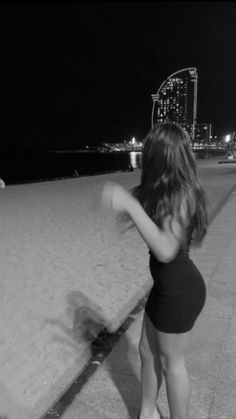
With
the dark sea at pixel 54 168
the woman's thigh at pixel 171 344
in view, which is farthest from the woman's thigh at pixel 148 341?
the dark sea at pixel 54 168

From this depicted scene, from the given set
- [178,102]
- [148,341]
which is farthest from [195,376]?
[178,102]

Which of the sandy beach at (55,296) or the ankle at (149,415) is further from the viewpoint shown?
the sandy beach at (55,296)

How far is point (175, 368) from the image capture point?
2098 mm

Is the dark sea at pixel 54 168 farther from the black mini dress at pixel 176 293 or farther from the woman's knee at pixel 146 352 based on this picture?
the black mini dress at pixel 176 293

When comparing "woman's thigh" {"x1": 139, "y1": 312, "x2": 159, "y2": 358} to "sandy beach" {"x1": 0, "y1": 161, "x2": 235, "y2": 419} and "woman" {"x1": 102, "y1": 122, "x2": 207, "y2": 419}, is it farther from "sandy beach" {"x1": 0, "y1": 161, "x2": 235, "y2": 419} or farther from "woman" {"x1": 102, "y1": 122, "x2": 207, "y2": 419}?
"sandy beach" {"x1": 0, "y1": 161, "x2": 235, "y2": 419}

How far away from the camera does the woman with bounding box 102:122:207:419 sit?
1.86 meters

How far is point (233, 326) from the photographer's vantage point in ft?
13.0

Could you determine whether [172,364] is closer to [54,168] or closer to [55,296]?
[55,296]

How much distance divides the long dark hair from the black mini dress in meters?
0.19

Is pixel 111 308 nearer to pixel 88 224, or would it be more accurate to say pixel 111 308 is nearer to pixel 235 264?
pixel 235 264

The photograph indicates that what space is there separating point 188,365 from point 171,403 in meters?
1.14

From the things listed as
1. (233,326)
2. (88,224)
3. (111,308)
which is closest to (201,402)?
(233,326)

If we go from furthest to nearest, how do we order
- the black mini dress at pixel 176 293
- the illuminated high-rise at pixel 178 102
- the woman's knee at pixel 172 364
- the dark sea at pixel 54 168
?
the illuminated high-rise at pixel 178 102 → the dark sea at pixel 54 168 → the woman's knee at pixel 172 364 → the black mini dress at pixel 176 293

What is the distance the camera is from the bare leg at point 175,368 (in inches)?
80.1
